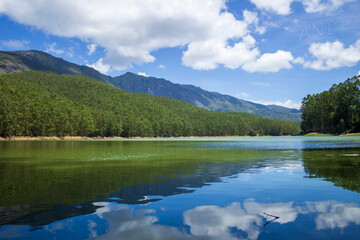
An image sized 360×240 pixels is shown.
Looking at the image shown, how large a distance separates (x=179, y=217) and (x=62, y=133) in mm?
157186

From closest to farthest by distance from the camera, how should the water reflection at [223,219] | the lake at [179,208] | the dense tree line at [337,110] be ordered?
the water reflection at [223,219]
the lake at [179,208]
the dense tree line at [337,110]

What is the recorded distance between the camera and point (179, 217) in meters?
9.81

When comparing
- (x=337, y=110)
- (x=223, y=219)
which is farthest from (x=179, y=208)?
(x=337, y=110)

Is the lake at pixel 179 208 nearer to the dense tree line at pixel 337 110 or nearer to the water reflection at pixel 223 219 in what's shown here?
the water reflection at pixel 223 219

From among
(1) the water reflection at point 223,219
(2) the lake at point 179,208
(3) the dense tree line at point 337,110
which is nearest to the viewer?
(1) the water reflection at point 223,219

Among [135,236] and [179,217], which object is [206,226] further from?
[135,236]

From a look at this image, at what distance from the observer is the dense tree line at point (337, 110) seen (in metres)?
144

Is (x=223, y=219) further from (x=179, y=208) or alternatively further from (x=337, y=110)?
(x=337, y=110)

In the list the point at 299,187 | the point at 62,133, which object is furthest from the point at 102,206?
the point at 62,133

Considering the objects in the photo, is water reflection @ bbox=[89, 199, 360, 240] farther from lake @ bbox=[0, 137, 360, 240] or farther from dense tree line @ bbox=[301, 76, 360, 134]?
dense tree line @ bbox=[301, 76, 360, 134]

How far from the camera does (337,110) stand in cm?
15075

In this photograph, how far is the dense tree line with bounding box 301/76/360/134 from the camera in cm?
14350

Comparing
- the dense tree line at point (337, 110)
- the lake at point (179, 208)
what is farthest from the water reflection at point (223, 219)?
the dense tree line at point (337, 110)

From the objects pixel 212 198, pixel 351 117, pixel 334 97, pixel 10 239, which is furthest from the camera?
pixel 334 97
